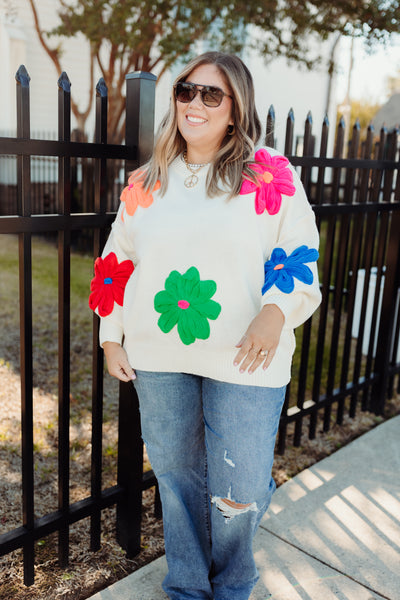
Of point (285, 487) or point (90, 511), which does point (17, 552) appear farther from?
point (285, 487)

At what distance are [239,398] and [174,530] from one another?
0.64 meters

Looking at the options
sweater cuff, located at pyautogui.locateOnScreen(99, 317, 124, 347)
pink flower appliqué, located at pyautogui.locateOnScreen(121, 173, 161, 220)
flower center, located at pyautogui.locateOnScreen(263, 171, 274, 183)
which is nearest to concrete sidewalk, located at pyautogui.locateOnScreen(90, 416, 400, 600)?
sweater cuff, located at pyautogui.locateOnScreen(99, 317, 124, 347)

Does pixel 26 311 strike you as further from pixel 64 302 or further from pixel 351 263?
pixel 351 263

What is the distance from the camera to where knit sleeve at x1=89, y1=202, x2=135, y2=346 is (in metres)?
2.06

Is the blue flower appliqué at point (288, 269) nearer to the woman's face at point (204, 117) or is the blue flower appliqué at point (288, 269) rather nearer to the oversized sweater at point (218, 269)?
the oversized sweater at point (218, 269)

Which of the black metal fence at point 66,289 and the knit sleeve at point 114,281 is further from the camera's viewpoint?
the knit sleeve at point 114,281

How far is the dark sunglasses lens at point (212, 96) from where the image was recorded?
184 centimetres

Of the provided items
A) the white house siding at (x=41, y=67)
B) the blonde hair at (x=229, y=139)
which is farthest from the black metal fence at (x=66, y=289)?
the white house siding at (x=41, y=67)

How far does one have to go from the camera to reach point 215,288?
182 cm

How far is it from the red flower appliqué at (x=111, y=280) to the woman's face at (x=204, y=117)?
1.52 ft

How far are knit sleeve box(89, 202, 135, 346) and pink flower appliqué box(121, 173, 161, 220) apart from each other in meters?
0.06

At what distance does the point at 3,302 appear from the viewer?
21.3 feet

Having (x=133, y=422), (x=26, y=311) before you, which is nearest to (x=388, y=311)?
(x=133, y=422)

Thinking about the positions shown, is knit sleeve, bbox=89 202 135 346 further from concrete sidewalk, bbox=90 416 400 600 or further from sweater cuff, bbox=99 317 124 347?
concrete sidewalk, bbox=90 416 400 600
